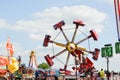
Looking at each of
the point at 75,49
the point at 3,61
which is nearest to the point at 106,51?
the point at 75,49

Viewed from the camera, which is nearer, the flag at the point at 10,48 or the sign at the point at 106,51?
the sign at the point at 106,51

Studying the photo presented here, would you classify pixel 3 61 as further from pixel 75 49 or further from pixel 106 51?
pixel 106 51

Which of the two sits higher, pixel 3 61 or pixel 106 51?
pixel 3 61

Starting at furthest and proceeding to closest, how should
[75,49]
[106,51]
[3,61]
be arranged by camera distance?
[3,61], [75,49], [106,51]

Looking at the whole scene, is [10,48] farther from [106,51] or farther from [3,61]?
[106,51]

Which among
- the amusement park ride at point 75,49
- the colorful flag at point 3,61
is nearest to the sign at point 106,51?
the amusement park ride at point 75,49

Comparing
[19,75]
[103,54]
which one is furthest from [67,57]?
[103,54]

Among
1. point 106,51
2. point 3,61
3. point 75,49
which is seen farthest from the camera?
point 3,61

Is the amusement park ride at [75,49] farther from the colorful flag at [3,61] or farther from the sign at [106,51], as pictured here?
the sign at [106,51]

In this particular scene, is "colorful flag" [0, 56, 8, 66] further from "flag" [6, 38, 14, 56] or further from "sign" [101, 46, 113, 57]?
"sign" [101, 46, 113, 57]

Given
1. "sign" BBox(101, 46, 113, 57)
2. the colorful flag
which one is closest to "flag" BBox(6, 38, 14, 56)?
the colorful flag

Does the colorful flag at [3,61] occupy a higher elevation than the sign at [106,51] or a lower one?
higher

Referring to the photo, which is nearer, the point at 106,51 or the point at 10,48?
the point at 106,51

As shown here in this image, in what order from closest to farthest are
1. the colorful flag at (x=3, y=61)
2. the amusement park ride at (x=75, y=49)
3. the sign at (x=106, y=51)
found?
the sign at (x=106, y=51) → the amusement park ride at (x=75, y=49) → the colorful flag at (x=3, y=61)
